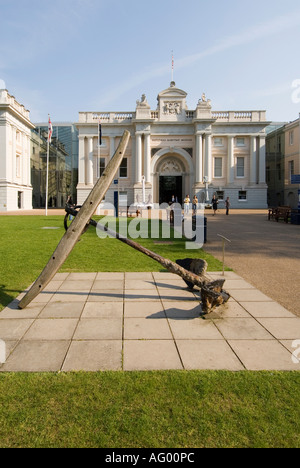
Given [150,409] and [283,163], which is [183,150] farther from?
[150,409]

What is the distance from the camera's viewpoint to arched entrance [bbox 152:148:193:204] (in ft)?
151

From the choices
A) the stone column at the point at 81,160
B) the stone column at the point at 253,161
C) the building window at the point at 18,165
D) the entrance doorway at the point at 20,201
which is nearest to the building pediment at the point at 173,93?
the stone column at the point at 253,161

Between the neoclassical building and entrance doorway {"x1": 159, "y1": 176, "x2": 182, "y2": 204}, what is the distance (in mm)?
140

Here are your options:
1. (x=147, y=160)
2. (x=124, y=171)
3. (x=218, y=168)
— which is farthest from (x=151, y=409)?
(x=218, y=168)

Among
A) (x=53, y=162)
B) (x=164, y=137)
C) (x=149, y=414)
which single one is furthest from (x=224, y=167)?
(x=149, y=414)

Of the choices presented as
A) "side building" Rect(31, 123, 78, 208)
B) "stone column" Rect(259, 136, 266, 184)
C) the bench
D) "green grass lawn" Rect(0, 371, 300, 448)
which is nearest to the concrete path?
"green grass lawn" Rect(0, 371, 300, 448)

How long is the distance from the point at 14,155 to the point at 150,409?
43.4 metres

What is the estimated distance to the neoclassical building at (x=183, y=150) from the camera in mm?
44188

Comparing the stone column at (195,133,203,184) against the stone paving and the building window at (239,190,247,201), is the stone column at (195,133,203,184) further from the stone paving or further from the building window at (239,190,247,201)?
the stone paving

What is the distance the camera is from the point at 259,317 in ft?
15.5

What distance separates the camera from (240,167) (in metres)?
46.4

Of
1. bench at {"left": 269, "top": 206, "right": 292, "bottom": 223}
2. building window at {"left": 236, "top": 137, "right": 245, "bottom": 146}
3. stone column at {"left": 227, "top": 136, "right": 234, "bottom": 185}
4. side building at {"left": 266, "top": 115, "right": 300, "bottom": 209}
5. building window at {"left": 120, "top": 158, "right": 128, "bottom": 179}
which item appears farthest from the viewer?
building window at {"left": 120, "top": 158, "right": 128, "bottom": 179}

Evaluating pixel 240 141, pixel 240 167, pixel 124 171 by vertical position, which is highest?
pixel 240 141
